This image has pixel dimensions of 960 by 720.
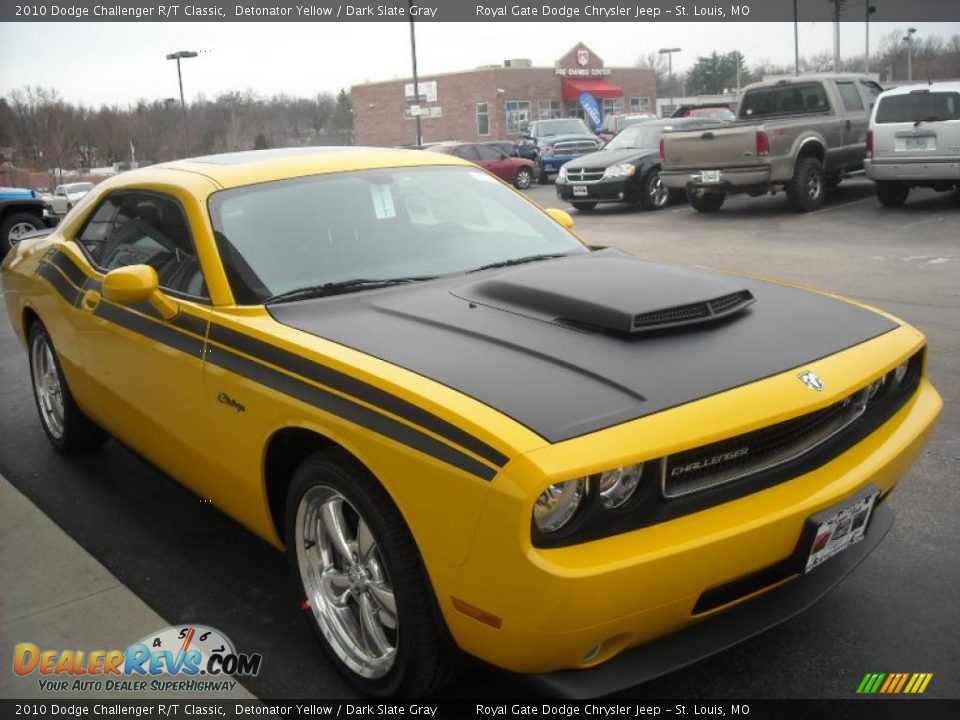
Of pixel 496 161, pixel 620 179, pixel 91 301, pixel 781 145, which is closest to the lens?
pixel 91 301

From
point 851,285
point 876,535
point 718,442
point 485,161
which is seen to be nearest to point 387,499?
point 718,442

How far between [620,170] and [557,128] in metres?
13.6

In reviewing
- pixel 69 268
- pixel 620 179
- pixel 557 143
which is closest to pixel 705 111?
pixel 557 143

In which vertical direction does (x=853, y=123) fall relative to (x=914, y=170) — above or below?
above

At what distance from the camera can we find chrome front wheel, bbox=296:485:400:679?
108 inches

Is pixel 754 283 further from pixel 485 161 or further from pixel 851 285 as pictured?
pixel 485 161

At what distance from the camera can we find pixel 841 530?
2.66 meters

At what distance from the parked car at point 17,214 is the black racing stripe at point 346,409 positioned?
47.2 feet

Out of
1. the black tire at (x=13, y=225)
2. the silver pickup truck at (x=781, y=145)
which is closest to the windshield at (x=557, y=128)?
the silver pickup truck at (x=781, y=145)

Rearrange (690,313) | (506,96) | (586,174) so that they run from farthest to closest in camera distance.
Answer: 1. (506,96)
2. (586,174)
3. (690,313)

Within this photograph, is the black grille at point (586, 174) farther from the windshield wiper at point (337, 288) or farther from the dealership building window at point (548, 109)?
the dealership building window at point (548, 109)

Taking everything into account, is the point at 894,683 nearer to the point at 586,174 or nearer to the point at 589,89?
the point at 586,174

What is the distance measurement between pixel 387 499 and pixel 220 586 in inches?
53.5

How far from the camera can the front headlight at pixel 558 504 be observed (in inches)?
89.3
